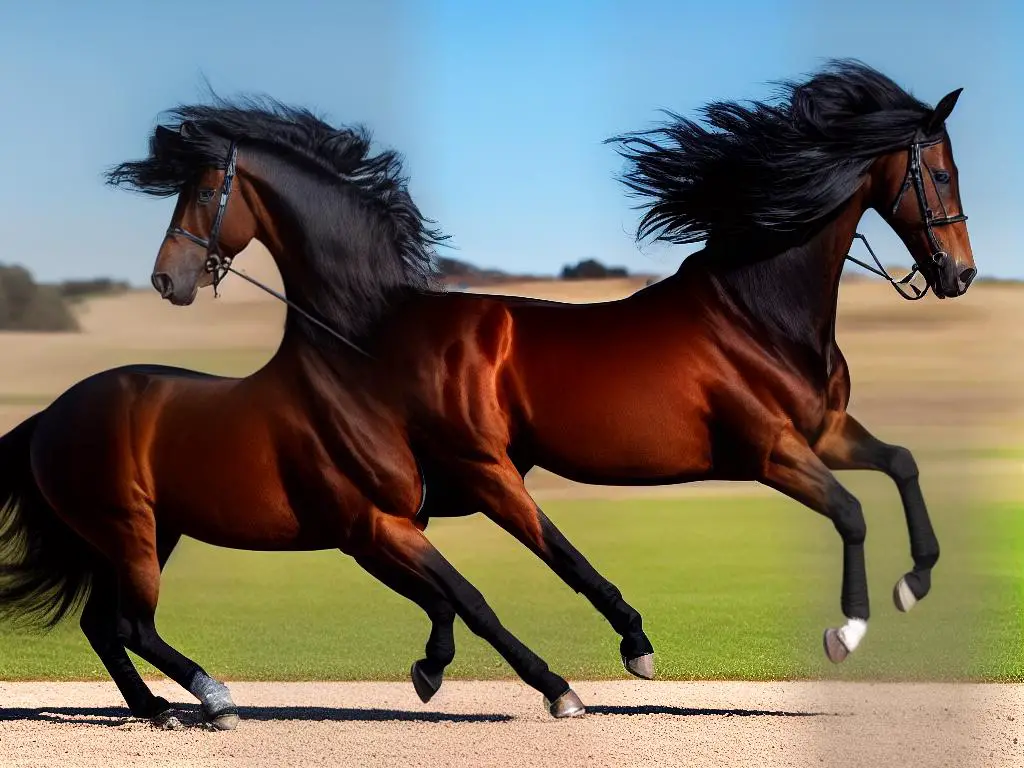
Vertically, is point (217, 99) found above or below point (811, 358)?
above

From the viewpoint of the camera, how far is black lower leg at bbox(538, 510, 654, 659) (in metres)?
5.82

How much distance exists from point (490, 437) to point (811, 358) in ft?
4.34

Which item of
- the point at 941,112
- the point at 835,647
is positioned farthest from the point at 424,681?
the point at 941,112

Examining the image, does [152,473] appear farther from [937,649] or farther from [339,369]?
[937,649]

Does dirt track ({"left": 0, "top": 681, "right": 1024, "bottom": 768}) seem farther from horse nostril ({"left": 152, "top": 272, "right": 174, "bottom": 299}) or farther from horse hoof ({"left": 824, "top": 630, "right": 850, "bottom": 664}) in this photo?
horse nostril ({"left": 152, "top": 272, "right": 174, "bottom": 299})

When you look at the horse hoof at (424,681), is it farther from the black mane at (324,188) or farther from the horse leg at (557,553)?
the black mane at (324,188)

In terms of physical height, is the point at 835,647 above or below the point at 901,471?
below

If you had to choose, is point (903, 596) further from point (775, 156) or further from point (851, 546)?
point (775, 156)

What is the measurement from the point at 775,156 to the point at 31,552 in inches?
155

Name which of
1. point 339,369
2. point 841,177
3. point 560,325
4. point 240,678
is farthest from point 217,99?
point 240,678

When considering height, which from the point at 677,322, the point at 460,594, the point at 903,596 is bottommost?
the point at 460,594

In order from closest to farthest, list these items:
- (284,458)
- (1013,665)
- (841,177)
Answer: (841,177) → (284,458) → (1013,665)

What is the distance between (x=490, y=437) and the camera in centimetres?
593

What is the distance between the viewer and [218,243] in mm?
6125
